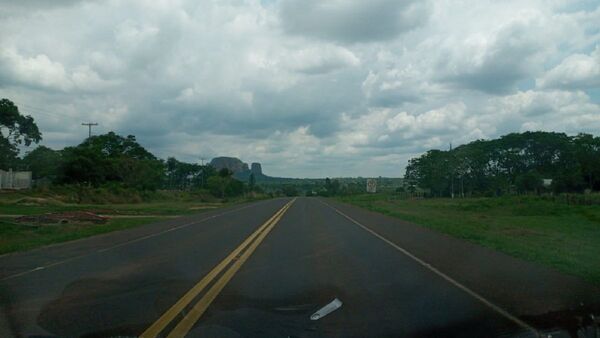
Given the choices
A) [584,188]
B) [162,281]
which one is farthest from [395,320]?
[584,188]

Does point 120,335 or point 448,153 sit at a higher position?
point 448,153

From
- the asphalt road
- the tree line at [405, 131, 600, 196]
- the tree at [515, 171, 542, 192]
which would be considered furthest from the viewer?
the tree line at [405, 131, 600, 196]

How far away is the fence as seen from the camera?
81875mm

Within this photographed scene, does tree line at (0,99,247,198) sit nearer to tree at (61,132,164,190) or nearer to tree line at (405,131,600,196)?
tree at (61,132,164,190)

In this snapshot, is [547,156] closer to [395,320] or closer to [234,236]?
[234,236]

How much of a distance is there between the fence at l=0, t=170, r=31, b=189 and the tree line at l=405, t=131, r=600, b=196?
6879cm

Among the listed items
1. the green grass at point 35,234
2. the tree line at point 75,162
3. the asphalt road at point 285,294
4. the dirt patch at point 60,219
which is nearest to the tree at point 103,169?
the tree line at point 75,162

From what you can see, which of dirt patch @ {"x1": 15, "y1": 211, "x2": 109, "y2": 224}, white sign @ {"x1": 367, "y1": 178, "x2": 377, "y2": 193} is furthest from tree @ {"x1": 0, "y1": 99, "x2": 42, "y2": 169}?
white sign @ {"x1": 367, "y1": 178, "x2": 377, "y2": 193}

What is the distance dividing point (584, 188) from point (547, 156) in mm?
18806

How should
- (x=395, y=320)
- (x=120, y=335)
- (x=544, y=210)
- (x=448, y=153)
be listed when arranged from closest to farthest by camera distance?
(x=120, y=335) < (x=395, y=320) < (x=544, y=210) < (x=448, y=153)

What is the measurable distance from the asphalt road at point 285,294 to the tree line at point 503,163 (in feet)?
275

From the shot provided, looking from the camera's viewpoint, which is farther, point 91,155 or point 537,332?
point 91,155

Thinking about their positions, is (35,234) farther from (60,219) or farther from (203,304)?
(203,304)

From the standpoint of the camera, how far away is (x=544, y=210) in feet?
156
